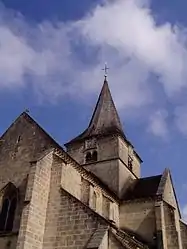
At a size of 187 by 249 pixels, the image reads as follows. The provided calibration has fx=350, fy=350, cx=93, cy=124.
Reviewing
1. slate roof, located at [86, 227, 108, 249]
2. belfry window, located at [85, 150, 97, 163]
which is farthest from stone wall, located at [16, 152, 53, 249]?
belfry window, located at [85, 150, 97, 163]

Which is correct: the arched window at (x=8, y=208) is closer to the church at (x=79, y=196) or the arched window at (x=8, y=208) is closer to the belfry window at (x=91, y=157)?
the church at (x=79, y=196)

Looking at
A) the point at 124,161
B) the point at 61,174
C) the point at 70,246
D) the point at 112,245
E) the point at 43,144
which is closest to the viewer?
the point at 112,245

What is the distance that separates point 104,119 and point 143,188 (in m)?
7.33

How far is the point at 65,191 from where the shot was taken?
1573 cm

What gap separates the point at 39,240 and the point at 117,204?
30.8 feet

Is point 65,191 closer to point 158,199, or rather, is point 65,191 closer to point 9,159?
point 9,159

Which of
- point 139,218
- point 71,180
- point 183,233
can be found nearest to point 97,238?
point 71,180

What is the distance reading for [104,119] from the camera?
98.6 ft

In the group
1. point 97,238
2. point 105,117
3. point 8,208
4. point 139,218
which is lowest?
point 97,238

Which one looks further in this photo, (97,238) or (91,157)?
(91,157)

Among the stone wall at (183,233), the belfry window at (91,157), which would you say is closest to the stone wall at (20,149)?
the belfry window at (91,157)

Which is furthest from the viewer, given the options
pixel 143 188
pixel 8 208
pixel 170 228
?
pixel 143 188

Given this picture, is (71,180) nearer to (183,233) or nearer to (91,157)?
(183,233)

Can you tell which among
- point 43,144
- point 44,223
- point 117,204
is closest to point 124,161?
point 117,204
